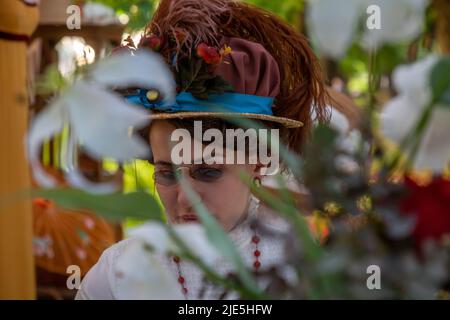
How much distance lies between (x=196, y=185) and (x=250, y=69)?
161mm

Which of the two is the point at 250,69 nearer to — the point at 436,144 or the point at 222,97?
the point at 222,97

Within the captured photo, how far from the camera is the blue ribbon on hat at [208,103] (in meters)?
0.79

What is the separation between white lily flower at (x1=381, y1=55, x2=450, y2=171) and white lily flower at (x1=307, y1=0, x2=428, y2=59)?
0.05 ft

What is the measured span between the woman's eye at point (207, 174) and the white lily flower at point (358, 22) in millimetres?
524

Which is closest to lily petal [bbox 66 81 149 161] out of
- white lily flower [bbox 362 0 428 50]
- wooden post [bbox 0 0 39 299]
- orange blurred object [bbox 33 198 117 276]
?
white lily flower [bbox 362 0 428 50]

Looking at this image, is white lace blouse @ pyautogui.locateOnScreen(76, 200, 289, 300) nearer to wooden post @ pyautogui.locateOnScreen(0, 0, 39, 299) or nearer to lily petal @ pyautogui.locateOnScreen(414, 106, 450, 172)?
wooden post @ pyautogui.locateOnScreen(0, 0, 39, 299)

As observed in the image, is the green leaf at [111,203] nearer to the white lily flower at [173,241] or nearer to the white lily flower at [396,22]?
the white lily flower at [173,241]

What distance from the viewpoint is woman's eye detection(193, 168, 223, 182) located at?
809 mm

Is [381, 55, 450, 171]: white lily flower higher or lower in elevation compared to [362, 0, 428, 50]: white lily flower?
lower

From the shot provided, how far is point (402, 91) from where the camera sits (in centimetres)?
29

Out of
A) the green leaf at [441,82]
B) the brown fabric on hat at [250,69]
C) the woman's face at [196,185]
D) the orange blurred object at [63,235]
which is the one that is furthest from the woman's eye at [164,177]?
the orange blurred object at [63,235]

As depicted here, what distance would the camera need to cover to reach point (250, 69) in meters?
0.85

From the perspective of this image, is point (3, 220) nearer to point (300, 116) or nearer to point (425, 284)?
point (300, 116)

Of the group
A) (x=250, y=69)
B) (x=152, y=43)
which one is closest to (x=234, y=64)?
(x=250, y=69)
